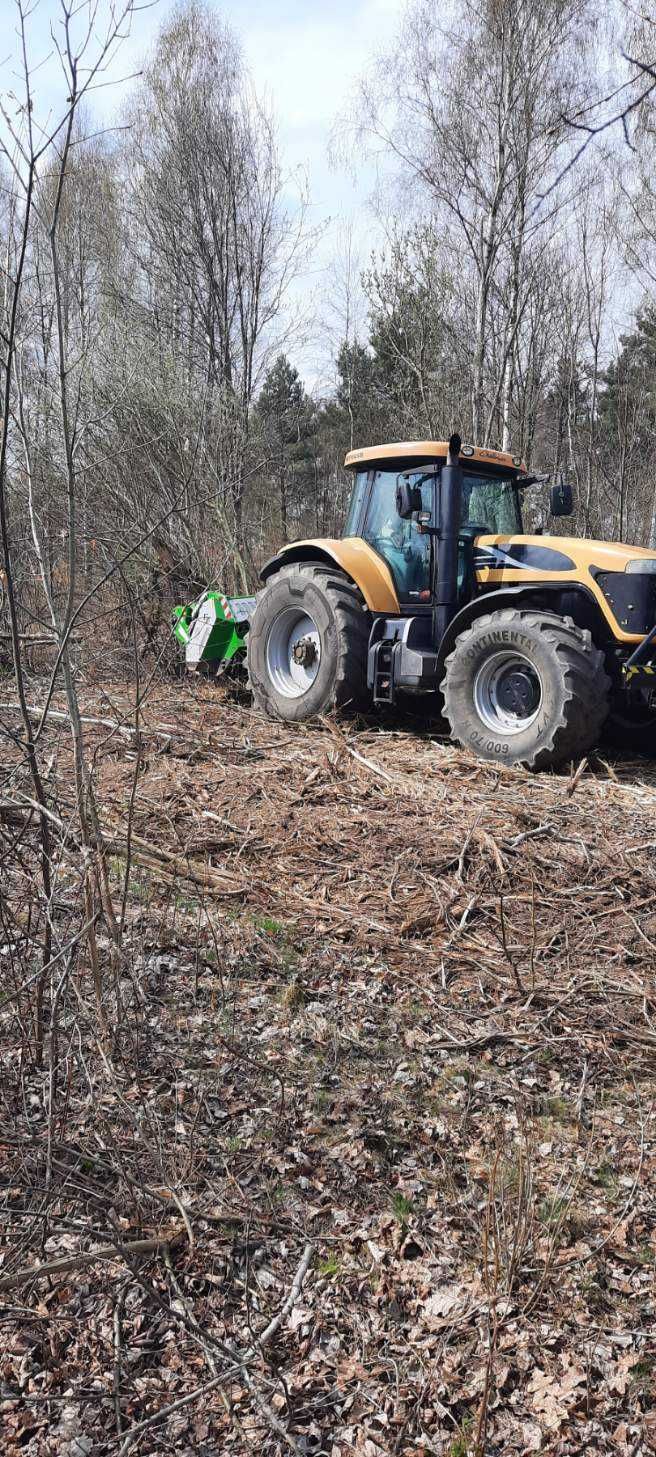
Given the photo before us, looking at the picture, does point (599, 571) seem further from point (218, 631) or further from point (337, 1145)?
point (337, 1145)

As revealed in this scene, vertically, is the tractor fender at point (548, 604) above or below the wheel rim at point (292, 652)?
above

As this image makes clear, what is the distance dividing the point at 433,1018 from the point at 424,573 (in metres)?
4.07

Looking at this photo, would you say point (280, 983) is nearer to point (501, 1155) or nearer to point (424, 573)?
point (501, 1155)

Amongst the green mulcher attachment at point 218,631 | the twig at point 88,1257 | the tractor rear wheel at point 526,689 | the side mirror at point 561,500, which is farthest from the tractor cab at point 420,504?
the twig at point 88,1257

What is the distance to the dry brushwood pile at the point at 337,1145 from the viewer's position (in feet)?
7.22

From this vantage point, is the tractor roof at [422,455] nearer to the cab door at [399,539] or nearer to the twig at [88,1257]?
the cab door at [399,539]

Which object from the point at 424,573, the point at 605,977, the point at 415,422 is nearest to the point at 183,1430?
the point at 605,977

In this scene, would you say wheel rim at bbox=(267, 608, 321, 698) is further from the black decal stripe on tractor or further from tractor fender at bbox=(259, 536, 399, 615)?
the black decal stripe on tractor

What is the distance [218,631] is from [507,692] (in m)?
3.19

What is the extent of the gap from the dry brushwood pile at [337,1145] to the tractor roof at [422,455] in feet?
9.30

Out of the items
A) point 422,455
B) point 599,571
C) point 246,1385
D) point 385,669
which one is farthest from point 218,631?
point 246,1385

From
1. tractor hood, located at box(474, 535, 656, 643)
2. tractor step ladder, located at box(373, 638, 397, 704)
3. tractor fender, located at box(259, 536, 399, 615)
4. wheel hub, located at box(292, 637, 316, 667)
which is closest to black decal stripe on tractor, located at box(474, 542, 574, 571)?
tractor hood, located at box(474, 535, 656, 643)

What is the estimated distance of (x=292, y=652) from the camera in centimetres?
805

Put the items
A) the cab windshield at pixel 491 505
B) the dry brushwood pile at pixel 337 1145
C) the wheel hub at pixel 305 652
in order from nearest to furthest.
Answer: the dry brushwood pile at pixel 337 1145
the cab windshield at pixel 491 505
the wheel hub at pixel 305 652
